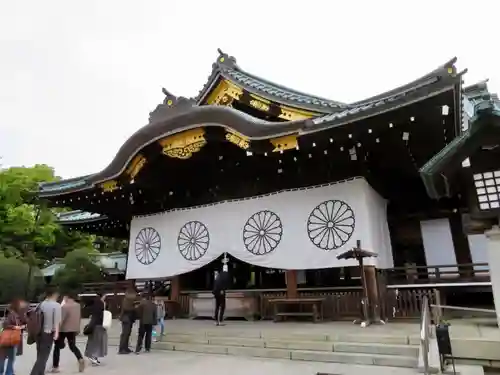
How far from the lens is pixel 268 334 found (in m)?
7.55

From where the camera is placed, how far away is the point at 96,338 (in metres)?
6.64

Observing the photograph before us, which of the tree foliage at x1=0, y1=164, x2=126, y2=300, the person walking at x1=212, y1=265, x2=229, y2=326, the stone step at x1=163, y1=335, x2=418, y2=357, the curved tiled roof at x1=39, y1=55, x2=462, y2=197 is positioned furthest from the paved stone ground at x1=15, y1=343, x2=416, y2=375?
the tree foliage at x1=0, y1=164, x2=126, y2=300

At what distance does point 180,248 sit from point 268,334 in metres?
4.90

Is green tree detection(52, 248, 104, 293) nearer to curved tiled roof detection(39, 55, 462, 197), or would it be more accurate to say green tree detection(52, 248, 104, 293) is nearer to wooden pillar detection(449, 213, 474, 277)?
curved tiled roof detection(39, 55, 462, 197)

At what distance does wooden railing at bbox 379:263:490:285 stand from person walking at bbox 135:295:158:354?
5416 millimetres

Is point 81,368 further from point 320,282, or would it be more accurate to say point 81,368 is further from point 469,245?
point 469,245

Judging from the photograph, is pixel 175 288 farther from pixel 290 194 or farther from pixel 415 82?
pixel 415 82

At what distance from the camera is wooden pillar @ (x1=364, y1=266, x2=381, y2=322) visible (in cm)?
873

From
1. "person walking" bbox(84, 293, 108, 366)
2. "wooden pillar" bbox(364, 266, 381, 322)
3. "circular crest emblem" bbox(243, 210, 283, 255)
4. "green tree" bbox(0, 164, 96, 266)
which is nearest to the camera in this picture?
"person walking" bbox(84, 293, 108, 366)

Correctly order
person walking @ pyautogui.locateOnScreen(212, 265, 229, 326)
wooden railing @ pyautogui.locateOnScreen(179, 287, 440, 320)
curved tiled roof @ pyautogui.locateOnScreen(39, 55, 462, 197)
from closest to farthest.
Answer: curved tiled roof @ pyautogui.locateOnScreen(39, 55, 462, 197)
wooden railing @ pyautogui.locateOnScreen(179, 287, 440, 320)
person walking @ pyautogui.locateOnScreen(212, 265, 229, 326)

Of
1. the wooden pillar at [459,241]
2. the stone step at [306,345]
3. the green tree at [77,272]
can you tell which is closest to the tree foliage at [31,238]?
the green tree at [77,272]

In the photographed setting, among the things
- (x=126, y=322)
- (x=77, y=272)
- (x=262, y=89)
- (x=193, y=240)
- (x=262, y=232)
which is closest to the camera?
(x=126, y=322)

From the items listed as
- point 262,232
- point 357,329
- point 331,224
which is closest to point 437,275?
point 331,224

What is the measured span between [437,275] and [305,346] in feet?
14.4
